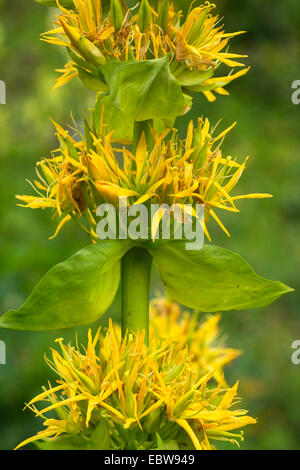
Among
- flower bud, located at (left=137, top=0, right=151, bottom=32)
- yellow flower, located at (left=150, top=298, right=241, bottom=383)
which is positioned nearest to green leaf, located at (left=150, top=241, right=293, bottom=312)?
flower bud, located at (left=137, top=0, right=151, bottom=32)

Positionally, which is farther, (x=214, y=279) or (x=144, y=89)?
(x=214, y=279)

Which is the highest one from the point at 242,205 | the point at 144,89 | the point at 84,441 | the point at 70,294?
the point at 242,205

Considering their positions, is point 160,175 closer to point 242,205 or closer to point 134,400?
point 134,400

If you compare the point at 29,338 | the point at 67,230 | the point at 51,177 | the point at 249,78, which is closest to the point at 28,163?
the point at 67,230

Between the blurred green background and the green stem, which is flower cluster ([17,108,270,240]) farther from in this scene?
the blurred green background

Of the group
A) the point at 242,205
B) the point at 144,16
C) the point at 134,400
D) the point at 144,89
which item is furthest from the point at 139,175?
the point at 242,205

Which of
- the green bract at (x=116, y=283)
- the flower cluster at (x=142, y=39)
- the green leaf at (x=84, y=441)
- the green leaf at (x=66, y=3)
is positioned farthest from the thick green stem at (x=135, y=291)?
the green leaf at (x=66, y=3)

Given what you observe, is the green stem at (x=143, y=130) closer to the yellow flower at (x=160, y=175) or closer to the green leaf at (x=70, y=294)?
the yellow flower at (x=160, y=175)
